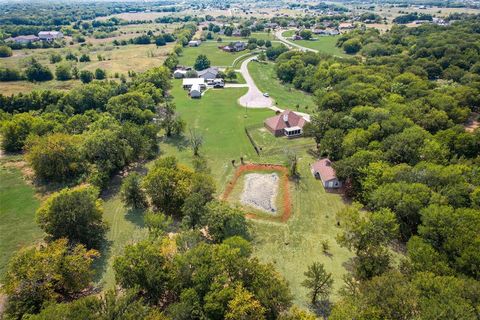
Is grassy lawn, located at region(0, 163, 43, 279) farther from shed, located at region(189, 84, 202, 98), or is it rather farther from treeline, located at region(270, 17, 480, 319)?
shed, located at region(189, 84, 202, 98)

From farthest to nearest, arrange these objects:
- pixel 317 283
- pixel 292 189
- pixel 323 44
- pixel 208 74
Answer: pixel 323 44 → pixel 208 74 → pixel 292 189 → pixel 317 283

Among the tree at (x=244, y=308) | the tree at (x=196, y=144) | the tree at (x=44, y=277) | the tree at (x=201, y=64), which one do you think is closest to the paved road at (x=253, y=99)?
the tree at (x=201, y=64)

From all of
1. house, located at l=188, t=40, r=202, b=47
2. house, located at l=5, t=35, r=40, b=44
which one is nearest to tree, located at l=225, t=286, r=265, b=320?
house, located at l=188, t=40, r=202, b=47

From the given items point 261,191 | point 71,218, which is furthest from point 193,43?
point 71,218

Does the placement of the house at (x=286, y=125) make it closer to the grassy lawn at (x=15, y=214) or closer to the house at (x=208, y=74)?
the house at (x=208, y=74)

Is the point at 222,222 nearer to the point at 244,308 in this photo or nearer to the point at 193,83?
the point at 244,308

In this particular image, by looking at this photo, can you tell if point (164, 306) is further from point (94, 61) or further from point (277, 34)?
point (277, 34)
